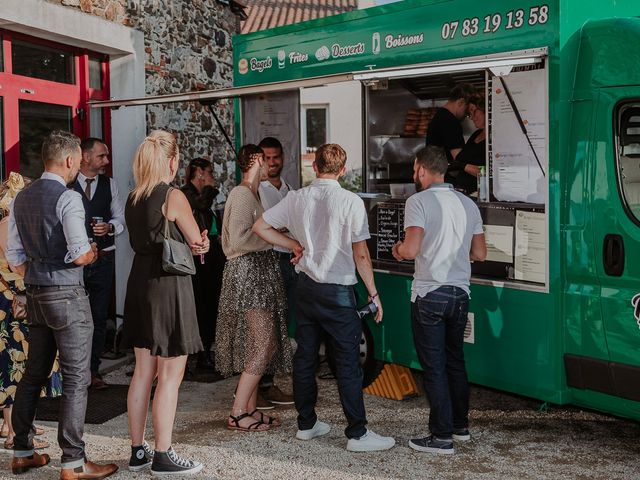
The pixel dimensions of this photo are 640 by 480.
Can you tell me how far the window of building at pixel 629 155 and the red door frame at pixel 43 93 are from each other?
14.9 feet

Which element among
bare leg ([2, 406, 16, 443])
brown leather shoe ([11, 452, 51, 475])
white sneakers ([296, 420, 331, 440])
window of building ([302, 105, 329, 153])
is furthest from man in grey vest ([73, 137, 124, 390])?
window of building ([302, 105, 329, 153])

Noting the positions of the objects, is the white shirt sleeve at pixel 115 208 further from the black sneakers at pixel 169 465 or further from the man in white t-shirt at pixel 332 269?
the black sneakers at pixel 169 465

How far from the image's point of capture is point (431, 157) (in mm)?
5043

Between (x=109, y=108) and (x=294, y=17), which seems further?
(x=294, y=17)

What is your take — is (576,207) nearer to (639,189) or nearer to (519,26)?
(639,189)

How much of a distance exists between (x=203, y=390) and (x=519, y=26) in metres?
3.39

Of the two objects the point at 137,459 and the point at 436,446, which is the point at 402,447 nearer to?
the point at 436,446

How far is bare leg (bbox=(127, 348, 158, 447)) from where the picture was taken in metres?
4.72

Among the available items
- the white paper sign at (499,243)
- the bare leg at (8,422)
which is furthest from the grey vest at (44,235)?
the white paper sign at (499,243)

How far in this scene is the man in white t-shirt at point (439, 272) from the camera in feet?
16.3

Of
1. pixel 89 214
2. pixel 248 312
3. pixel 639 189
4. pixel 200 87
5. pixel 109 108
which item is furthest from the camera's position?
pixel 200 87

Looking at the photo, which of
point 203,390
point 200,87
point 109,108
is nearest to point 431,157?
point 203,390

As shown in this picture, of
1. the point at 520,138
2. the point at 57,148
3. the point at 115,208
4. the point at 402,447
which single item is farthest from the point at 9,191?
the point at 520,138

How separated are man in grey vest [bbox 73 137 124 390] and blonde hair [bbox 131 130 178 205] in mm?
2073
